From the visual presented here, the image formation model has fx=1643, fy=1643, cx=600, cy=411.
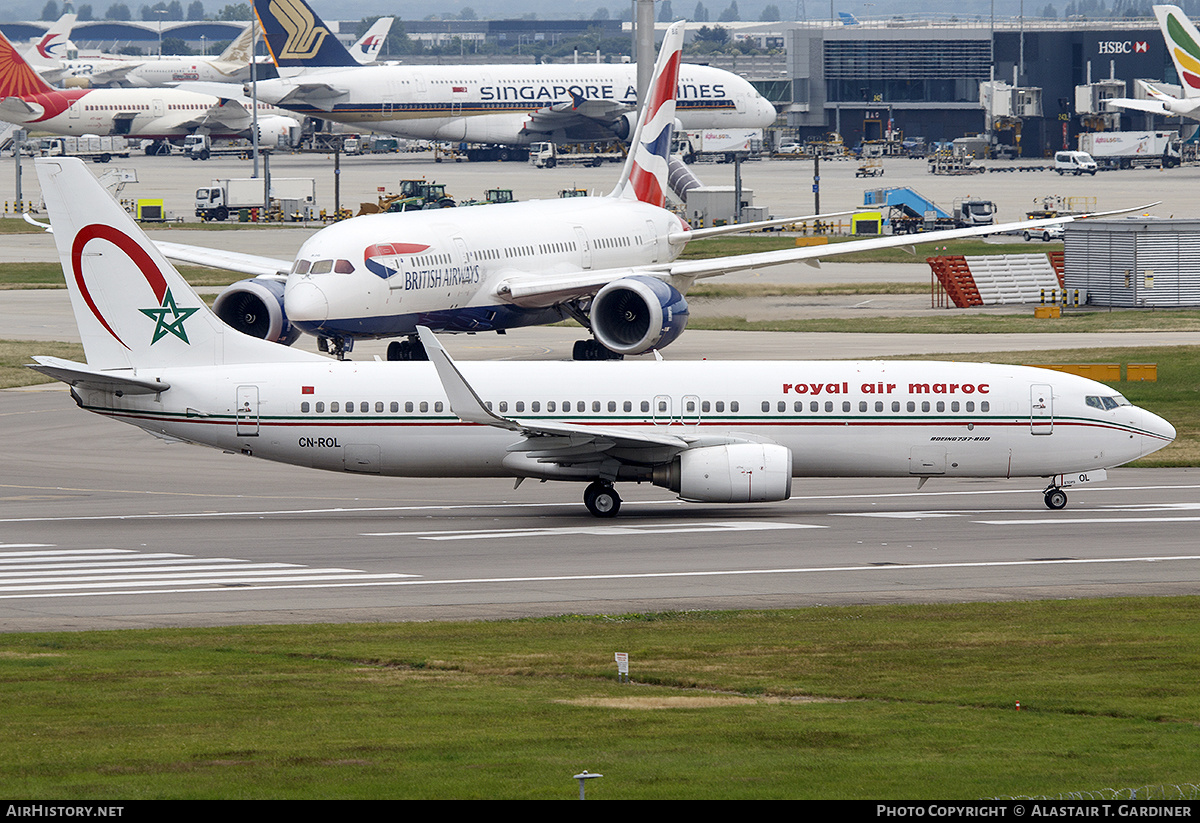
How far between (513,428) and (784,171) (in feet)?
445

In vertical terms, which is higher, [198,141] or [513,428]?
[198,141]

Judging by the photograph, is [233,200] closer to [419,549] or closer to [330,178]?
[330,178]

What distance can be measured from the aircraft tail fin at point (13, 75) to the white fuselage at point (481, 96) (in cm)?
2555

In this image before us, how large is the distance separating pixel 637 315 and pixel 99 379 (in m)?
21.8

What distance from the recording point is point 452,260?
54.4 metres

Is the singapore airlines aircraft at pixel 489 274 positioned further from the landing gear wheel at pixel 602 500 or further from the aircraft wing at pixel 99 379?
the landing gear wheel at pixel 602 500

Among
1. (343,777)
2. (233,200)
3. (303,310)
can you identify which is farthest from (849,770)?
(233,200)

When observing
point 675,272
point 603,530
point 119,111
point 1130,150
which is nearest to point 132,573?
point 603,530

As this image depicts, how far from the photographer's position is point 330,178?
157 meters

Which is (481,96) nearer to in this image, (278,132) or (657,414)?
(278,132)

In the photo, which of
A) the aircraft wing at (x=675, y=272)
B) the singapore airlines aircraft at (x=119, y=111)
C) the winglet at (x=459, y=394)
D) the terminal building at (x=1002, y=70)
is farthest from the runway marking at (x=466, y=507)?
the terminal building at (x=1002, y=70)

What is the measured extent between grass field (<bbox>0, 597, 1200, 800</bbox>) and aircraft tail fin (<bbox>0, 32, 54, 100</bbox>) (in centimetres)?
15270

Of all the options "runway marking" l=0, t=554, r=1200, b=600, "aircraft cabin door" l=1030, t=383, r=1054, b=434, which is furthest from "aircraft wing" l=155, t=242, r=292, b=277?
"aircraft cabin door" l=1030, t=383, r=1054, b=434

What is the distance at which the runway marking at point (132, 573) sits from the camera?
99.6ft
